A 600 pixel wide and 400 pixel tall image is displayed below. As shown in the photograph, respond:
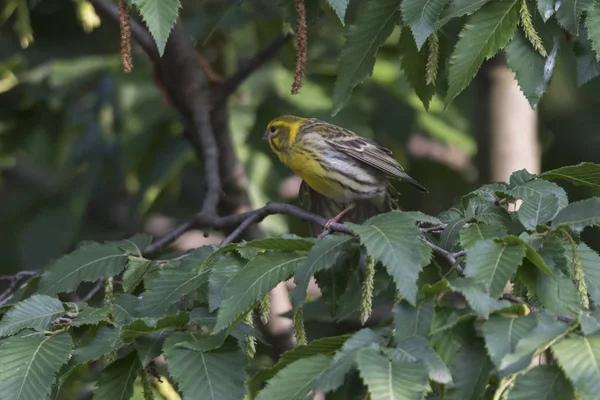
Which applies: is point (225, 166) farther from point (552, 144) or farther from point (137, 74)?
point (552, 144)

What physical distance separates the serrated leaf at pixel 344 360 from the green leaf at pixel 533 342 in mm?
300

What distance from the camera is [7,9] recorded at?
4621mm

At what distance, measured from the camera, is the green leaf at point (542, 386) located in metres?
1.96

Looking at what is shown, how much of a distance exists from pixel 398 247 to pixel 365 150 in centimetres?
216

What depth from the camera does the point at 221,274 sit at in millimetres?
2543

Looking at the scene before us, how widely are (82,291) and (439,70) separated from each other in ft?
10.1

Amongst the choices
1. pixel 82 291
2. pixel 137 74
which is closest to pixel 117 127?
pixel 137 74

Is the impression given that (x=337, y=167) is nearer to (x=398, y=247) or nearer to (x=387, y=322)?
(x=387, y=322)

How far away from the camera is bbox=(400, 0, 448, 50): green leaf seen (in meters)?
2.67

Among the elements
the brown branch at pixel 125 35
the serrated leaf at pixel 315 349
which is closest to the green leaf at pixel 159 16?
the brown branch at pixel 125 35

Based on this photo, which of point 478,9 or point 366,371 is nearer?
point 366,371

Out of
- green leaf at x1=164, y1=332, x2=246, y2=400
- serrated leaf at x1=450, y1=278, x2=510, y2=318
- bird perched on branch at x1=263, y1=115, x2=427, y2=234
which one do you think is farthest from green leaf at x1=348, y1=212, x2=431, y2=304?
bird perched on branch at x1=263, y1=115, x2=427, y2=234

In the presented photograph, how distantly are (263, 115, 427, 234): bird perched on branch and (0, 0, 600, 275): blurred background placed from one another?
0.43 meters

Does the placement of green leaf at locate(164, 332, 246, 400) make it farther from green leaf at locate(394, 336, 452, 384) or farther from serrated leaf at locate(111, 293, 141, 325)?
green leaf at locate(394, 336, 452, 384)
